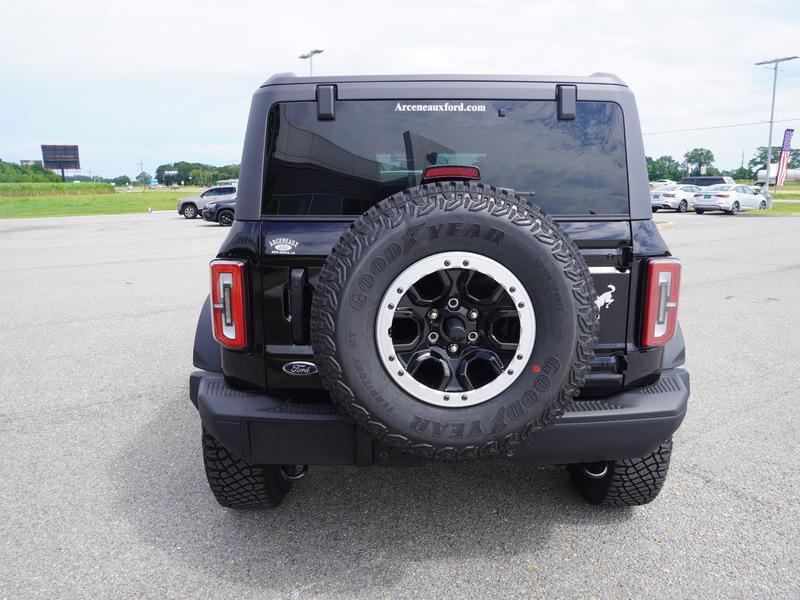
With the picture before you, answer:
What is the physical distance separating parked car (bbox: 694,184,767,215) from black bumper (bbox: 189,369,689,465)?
29347mm

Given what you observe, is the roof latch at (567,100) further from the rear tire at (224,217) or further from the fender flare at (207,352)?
the rear tire at (224,217)

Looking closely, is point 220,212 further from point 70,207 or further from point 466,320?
point 70,207

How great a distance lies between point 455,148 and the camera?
262cm

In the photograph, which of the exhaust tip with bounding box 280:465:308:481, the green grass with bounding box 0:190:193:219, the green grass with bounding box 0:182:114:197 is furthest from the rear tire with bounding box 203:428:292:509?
the green grass with bounding box 0:182:114:197

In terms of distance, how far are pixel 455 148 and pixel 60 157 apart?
152m

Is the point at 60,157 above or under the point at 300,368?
above

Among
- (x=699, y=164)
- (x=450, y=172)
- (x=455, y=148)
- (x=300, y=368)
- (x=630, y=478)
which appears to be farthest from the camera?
(x=699, y=164)

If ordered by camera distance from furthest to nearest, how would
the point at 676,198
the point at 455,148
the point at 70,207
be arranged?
the point at 70,207
the point at 676,198
the point at 455,148

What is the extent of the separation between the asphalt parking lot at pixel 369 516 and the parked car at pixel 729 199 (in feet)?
84.9

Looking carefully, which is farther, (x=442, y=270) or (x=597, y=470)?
(x=597, y=470)

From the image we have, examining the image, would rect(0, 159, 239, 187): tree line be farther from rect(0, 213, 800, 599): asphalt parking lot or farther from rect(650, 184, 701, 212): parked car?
rect(0, 213, 800, 599): asphalt parking lot

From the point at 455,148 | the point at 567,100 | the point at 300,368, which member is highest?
the point at 567,100

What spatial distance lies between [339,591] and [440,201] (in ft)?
5.23

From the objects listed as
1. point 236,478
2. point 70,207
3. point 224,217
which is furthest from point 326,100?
point 70,207
